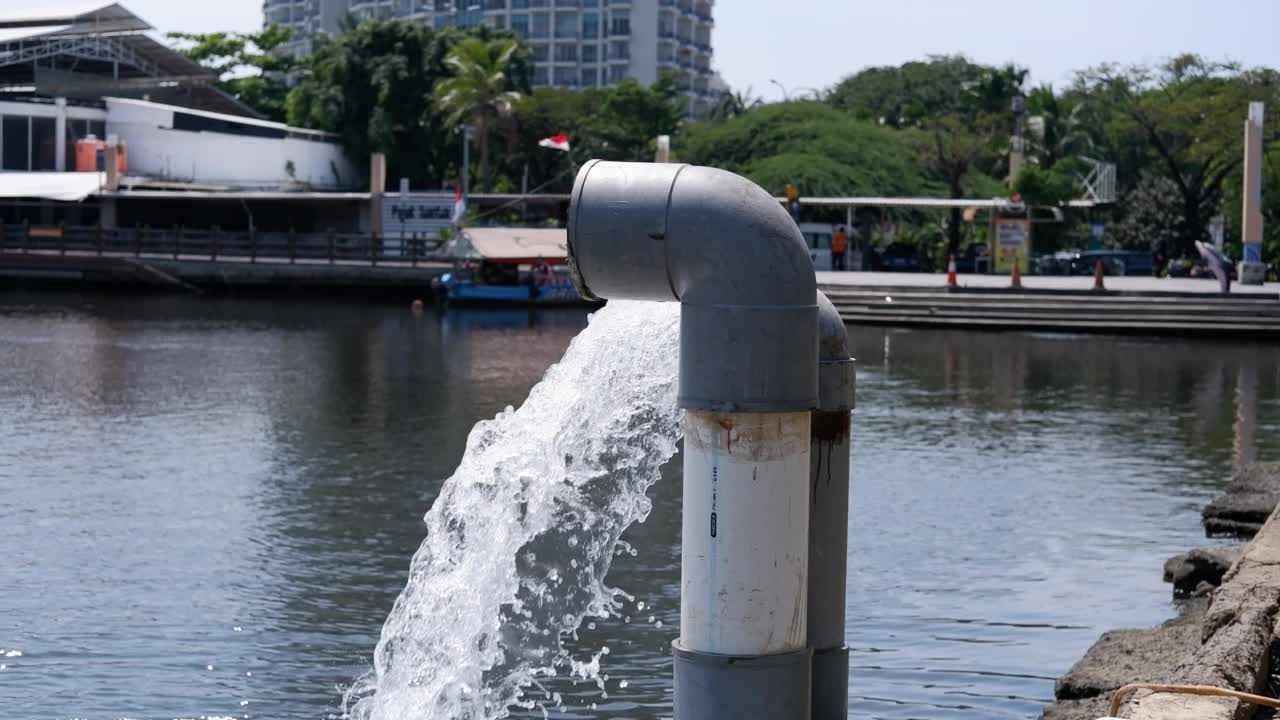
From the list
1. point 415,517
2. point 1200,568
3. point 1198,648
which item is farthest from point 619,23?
point 1198,648

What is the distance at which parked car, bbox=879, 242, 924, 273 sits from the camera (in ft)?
187

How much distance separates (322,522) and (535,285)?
3267 centimetres

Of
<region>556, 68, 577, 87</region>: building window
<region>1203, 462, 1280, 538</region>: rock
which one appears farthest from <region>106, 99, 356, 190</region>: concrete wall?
<region>1203, 462, 1280, 538</region>: rock

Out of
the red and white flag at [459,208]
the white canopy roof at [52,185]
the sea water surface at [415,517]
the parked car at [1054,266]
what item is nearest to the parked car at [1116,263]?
the parked car at [1054,266]

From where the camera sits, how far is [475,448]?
9.66 metres

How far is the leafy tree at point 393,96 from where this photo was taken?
7494 cm

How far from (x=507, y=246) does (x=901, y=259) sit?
567 inches

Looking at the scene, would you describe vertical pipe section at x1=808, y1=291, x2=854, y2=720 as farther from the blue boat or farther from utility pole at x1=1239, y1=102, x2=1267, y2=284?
utility pole at x1=1239, y1=102, x2=1267, y2=284

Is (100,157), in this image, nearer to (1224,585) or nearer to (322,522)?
(322,522)

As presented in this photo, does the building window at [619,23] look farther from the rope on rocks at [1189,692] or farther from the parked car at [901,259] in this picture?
the rope on rocks at [1189,692]

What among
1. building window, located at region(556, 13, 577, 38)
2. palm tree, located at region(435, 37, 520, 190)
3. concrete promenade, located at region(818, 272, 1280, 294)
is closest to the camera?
concrete promenade, located at region(818, 272, 1280, 294)

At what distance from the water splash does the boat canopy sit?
38607mm

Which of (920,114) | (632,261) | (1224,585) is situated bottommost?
(1224,585)

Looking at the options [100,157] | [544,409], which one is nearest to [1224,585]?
[544,409]
